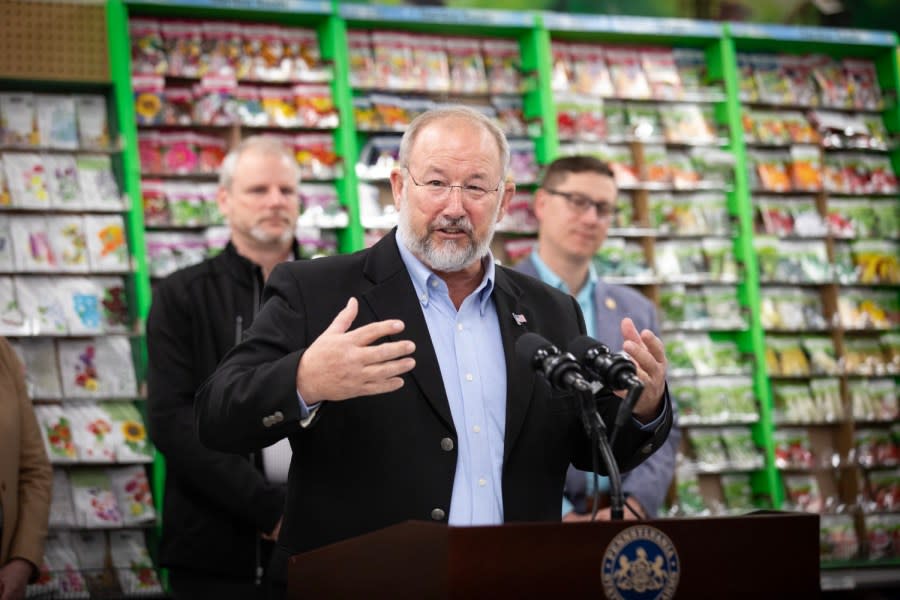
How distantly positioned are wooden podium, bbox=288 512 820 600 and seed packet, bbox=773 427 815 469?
16.5ft

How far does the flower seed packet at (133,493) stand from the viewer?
5457mm

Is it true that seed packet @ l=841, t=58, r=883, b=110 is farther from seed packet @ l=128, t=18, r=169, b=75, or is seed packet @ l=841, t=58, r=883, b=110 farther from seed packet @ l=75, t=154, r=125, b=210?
seed packet @ l=75, t=154, r=125, b=210

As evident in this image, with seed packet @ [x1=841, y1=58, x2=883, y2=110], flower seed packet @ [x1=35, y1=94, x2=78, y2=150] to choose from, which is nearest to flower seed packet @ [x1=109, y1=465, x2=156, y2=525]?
flower seed packet @ [x1=35, y1=94, x2=78, y2=150]

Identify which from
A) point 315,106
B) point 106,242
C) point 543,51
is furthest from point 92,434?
point 543,51

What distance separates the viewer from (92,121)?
19.0ft

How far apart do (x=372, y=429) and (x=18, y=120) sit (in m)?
3.79

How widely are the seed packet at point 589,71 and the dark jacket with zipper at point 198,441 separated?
3311 millimetres

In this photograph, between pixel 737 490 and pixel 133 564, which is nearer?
pixel 133 564

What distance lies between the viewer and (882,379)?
7.32 m

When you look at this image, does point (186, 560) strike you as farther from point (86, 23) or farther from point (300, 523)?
point (86, 23)

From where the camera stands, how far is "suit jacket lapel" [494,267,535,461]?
2.60m

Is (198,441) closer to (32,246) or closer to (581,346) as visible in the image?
(581,346)

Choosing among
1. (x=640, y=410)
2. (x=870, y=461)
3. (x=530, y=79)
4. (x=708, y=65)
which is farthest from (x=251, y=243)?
(x=870, y=461)

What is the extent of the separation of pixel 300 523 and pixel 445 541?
0.78 m
